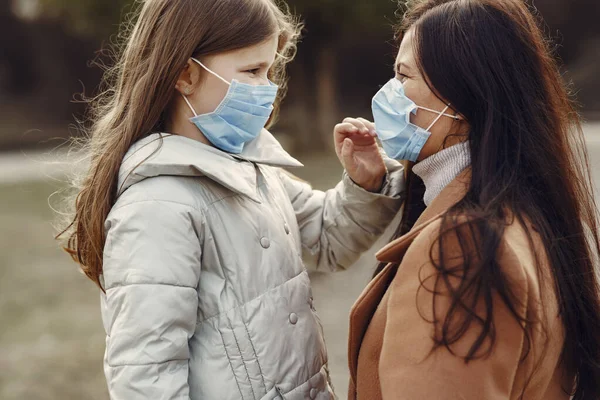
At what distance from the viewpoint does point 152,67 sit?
238 centimetres

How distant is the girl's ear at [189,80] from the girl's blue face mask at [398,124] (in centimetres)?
54

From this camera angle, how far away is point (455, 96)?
2137 millimetres

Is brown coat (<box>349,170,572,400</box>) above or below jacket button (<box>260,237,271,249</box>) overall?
above

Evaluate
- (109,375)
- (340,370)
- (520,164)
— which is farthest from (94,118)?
(340,370)

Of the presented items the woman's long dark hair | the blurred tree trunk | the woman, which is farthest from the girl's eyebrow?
the blurred tree trunk

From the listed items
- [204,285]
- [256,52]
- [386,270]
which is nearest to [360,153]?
[256,52]

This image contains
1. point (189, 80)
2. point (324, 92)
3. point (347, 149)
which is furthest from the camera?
point (324, 92)

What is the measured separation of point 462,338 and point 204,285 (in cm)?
75

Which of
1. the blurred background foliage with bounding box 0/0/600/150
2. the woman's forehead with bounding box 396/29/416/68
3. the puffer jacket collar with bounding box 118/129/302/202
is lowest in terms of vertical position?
the blurred background foliage with bounding box 0/0/600/150

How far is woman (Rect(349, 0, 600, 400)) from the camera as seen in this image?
6.10ft

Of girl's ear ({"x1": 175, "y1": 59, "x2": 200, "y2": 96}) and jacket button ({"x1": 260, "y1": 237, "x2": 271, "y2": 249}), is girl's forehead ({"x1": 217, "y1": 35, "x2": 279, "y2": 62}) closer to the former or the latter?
girl's ear ({"x1": 175, "y1": 59, "x2": 200, "y2": 96})

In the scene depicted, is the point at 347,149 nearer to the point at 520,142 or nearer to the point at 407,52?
the point at 407,52

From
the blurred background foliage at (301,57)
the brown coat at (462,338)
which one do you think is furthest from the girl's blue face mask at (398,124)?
the blurred background foliage at (301,57)

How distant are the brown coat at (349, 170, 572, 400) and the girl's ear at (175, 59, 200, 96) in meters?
0.81
